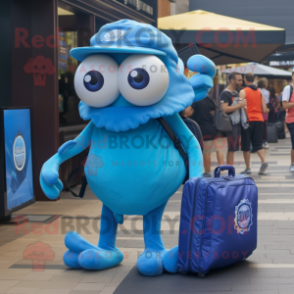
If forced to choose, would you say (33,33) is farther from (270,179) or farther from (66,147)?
(270,179)

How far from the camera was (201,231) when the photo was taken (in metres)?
3.82

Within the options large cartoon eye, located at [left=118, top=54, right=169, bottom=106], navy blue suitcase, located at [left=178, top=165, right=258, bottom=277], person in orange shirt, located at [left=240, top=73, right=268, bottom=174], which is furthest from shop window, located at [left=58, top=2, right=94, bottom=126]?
navy blue suitcase, located at [left=178, top=165, right=258, bottom=277]

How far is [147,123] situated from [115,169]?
43 cm

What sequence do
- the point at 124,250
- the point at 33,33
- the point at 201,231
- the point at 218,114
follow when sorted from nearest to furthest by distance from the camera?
the point at 201,231 → the point at 124,250 → the point at 33,33 → the point at 218,114

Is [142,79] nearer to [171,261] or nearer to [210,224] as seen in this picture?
[210,224]

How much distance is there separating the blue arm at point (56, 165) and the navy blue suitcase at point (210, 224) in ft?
3.03

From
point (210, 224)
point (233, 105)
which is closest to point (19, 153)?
point (210, 224)

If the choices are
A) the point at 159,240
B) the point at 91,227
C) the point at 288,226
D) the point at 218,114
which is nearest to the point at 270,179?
the point at 218,114

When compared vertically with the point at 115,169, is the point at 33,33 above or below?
above

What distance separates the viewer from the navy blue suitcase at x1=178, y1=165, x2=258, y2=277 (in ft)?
12.5

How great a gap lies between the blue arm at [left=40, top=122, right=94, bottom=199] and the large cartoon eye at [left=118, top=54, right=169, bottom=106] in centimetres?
61

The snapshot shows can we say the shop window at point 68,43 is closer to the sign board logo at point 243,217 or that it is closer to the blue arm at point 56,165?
the blue arm at point 56,165

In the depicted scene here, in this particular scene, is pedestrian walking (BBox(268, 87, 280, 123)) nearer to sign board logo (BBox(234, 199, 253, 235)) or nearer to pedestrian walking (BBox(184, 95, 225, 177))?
pedestrian walking (BBox(184, 95, 225, 177))

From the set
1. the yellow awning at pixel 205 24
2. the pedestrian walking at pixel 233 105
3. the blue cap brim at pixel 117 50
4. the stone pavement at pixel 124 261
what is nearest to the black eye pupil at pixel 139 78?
the blue cap brim at pixel 117 50
